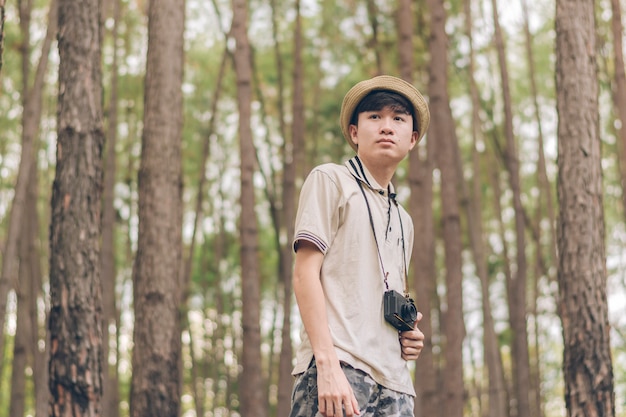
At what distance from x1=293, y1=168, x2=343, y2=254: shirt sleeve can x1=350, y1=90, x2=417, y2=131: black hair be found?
0.73 ft

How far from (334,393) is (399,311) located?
0.92 feet

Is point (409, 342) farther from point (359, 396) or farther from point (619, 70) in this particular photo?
point (619, 70)

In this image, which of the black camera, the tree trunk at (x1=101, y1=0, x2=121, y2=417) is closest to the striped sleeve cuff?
the black camera

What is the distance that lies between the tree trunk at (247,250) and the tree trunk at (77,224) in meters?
2.00

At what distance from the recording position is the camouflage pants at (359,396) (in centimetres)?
188

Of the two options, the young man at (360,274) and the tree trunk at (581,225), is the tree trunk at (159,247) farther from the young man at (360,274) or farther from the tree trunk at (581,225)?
the young man at (360,274)

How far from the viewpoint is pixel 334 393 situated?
Result: 179 centimetres

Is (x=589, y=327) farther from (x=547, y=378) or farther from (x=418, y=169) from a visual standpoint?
(x=547, y=378)

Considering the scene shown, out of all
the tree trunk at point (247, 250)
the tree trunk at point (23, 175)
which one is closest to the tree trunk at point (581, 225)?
the tree trunk at point (247, 250)

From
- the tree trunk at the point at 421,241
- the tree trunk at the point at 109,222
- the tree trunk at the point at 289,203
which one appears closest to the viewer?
the tree trunk at the point at 421,241

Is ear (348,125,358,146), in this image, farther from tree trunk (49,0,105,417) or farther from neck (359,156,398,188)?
tree trunk (49,0,105,417)

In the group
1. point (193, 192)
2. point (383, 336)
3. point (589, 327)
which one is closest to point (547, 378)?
point (193, 192)

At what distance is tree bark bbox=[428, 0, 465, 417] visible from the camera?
6.34 m

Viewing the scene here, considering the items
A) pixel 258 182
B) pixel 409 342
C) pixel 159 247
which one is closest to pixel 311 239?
pixel 409 342
